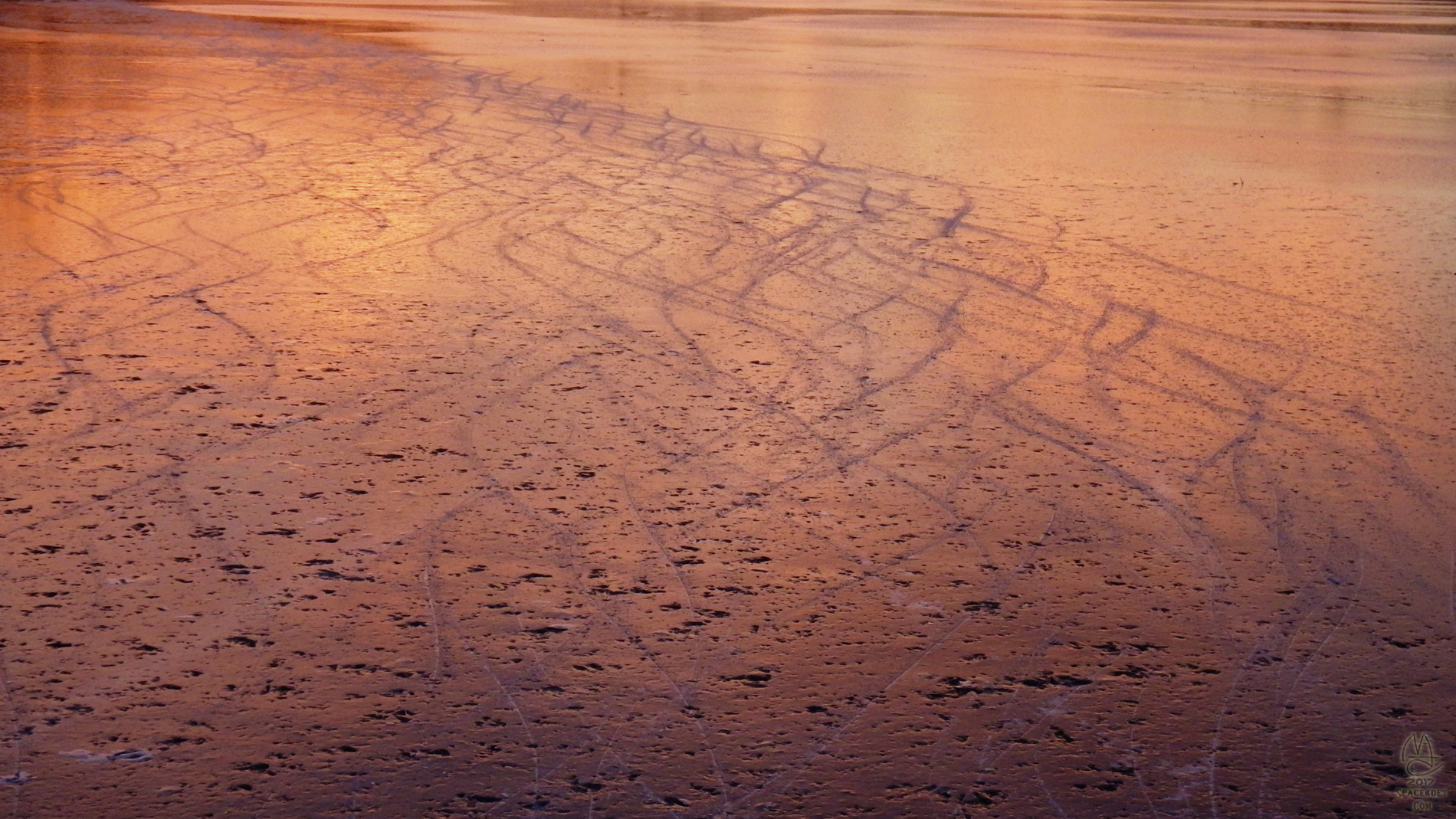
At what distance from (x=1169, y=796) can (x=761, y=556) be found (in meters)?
1.17

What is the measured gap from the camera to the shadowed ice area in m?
2.65

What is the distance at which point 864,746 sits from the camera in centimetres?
270

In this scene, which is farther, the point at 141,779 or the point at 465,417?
the point at 465,417

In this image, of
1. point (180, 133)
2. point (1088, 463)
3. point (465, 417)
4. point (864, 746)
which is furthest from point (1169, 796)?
point (180, 133)

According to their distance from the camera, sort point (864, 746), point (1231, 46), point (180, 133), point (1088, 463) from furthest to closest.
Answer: point (1231, 46) → point (180, 133) → point (1088, 463) → point (864, 746)

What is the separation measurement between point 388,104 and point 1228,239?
6.84m

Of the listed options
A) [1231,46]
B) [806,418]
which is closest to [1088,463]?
[806,418]

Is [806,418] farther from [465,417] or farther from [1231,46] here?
[1231,46]

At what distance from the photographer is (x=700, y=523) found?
364 centimetres

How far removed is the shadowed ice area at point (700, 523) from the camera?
8.70 ft

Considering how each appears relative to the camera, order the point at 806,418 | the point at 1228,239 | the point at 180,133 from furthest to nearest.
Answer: the point at 180,133
the point at 1228,239
the point at 806,418

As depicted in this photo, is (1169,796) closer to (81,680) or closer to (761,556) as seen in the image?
(761,556)

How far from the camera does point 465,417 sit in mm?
4328

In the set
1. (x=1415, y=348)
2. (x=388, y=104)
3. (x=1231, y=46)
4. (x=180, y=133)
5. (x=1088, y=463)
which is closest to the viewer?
(x=1088, y=463)
